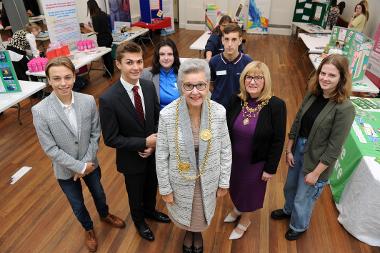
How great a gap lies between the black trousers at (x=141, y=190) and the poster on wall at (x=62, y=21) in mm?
4023

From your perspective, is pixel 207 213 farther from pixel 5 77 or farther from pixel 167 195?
pixel 5 77

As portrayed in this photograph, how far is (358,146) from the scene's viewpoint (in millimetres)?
2576

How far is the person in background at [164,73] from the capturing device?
247cm

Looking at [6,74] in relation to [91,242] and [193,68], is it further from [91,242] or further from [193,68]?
[193,68]

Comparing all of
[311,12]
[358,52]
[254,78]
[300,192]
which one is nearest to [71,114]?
[254,78]

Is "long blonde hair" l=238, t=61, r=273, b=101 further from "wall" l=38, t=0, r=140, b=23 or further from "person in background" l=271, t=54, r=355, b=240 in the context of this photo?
"wall" l=38, t=0, r=140, b=23

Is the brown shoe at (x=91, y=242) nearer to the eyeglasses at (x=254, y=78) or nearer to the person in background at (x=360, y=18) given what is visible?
the eyeglasses at (x=254, y=78)

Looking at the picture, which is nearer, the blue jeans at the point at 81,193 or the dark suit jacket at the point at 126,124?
the dark suit jacket at the point at 126,124

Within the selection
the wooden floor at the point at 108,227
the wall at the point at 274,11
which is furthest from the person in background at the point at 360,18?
the wooden floor at the point at 108,227

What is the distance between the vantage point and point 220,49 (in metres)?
4.31

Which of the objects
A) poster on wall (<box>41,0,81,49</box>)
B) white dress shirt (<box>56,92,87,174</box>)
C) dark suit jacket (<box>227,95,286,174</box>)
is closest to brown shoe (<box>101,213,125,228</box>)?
white dress shirt (<box>56,92,87,174</box>)

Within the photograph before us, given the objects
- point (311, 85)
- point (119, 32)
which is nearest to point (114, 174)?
point (311, 85)

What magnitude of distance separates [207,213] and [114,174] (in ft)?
5.66

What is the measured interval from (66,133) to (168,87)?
0.99m
